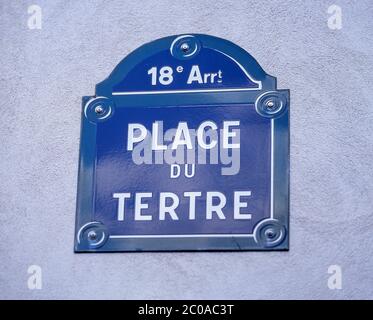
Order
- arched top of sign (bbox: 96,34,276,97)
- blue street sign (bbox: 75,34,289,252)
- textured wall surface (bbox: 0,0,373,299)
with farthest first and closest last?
arched top of sign (bbox: 96,34,276,97) → blue street sign (bbox: 75,34,289,252) → textured wall surface (bbox: 0,0,373,299)

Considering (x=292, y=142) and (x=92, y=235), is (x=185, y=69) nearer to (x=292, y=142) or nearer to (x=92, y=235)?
(x=292, y=142)

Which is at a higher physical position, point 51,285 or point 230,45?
point 230,45

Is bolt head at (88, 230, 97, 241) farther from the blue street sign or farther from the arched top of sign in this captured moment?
the arched top of sign

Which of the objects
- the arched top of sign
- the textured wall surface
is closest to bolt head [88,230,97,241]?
the textured wall surface

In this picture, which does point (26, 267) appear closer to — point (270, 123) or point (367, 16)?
point (270, 123)

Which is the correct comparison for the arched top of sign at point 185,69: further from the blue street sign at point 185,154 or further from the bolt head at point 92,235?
the bolt head at point 92,235
